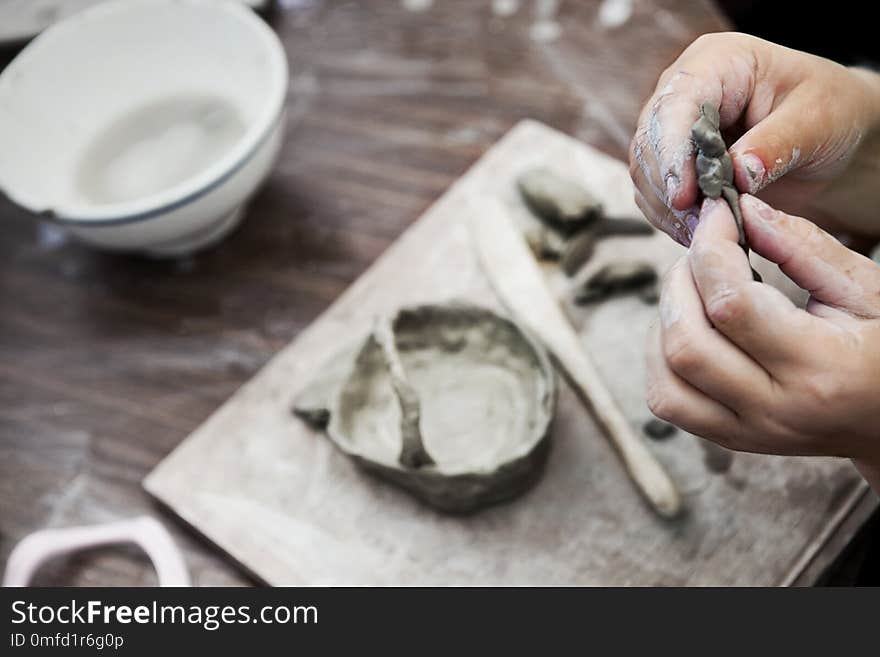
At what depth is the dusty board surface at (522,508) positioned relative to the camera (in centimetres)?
88

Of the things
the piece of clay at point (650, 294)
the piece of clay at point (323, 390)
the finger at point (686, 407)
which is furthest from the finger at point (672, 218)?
the piece of clay at point (323, 390)

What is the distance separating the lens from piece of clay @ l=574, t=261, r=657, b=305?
1046mm

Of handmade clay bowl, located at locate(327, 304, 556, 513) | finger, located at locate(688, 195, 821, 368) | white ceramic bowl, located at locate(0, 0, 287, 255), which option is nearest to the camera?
finger, located at locate(688, 195, 821, 368)

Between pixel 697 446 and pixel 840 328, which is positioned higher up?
pixel 840 328

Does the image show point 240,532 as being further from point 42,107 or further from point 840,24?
point 840,24

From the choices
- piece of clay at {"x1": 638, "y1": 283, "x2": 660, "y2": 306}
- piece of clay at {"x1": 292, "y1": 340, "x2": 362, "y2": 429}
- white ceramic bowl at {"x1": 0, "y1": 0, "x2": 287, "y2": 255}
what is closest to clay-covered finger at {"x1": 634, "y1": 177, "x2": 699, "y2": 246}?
piece of clay at {"x1": 638, "y1": 283, "x2": 660, "y2": 306}

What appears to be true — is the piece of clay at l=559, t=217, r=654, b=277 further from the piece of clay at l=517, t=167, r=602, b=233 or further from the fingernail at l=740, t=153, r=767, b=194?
the fingernail at l=740, t=153, r=767, b=194

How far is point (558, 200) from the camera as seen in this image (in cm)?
110

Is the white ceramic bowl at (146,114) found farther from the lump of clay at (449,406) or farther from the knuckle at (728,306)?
the knuckle at (728,306)

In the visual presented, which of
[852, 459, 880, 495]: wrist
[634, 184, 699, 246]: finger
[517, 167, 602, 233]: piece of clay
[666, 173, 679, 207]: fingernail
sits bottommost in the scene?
[517, 167, 602, 233]: piece of clay

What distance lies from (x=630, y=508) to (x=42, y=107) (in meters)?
0.92

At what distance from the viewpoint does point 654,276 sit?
3.45 ft

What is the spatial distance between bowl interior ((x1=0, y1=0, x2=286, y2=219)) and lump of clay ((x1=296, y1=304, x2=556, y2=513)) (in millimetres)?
363
